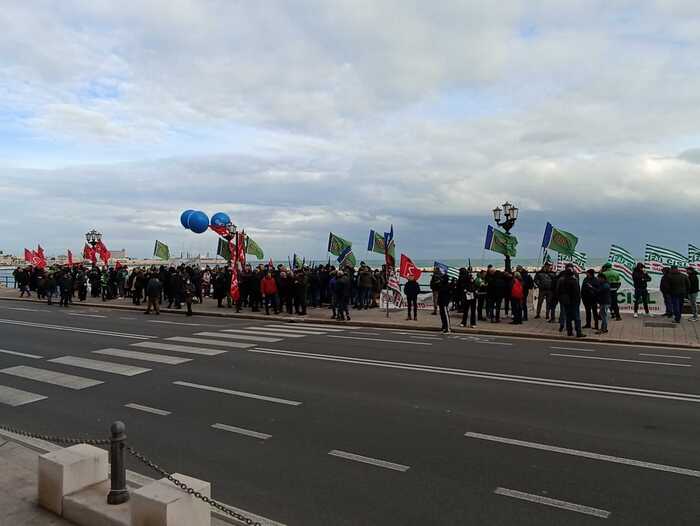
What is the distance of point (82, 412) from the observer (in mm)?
7867

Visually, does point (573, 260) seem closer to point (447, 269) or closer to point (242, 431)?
point (447, 269)

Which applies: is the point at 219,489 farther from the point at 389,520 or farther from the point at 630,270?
the point at 630,270

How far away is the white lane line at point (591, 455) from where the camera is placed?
5453 millimetres

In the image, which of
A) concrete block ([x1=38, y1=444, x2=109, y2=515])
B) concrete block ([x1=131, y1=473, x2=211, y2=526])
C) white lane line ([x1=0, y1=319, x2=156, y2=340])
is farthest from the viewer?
white lane line ([x1=0, y1=319, x2=156, y2=340])

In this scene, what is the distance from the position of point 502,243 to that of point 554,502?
17169 millimetres

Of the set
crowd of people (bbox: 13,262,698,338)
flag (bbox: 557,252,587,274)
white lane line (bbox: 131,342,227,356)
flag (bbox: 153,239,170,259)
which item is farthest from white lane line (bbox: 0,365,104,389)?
flag (bbox: 153,239,170,259)

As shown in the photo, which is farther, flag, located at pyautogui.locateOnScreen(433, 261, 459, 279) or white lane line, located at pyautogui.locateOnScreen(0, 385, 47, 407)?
flag, located at pyautogui.locateOnScreen(433, 261, 459, 279)

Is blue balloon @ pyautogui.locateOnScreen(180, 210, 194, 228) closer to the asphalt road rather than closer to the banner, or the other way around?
the asphalt road

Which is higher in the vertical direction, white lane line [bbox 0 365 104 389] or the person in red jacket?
the person in red jacket

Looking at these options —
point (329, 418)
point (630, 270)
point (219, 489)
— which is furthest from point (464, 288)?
point (219, 489)

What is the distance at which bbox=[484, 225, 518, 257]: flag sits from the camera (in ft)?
68.7

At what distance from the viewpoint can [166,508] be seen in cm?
376

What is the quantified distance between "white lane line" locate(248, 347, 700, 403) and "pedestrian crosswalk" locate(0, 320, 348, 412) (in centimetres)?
192

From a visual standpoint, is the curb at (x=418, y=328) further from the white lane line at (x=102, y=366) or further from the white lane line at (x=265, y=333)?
the white lane line at (x=102, y=366)
